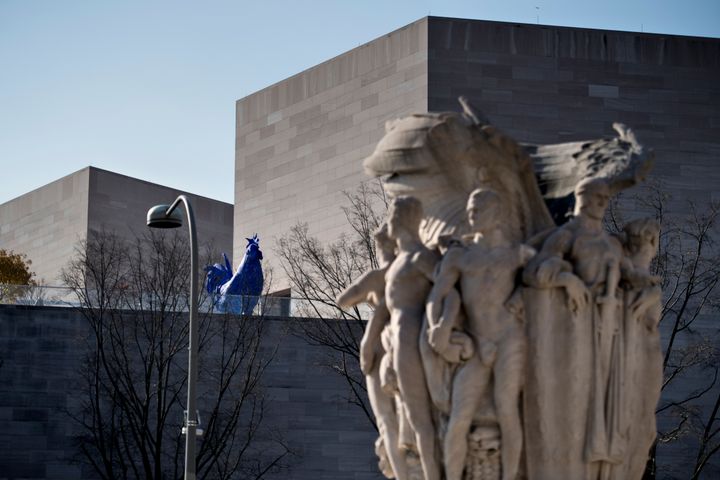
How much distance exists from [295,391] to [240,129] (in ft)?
55.1

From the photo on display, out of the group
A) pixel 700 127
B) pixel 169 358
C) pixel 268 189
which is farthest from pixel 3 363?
pixel 700 127

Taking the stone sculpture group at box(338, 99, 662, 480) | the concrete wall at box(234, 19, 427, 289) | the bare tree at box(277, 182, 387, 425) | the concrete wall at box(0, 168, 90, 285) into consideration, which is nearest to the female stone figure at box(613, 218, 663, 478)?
the stone sculpture group at box(338, 99, 662, 480)

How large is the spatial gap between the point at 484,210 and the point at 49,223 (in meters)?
50.4

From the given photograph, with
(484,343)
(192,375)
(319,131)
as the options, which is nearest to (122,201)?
(319,131)

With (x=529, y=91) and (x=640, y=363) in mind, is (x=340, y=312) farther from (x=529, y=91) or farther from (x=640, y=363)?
(x=640, y=363)

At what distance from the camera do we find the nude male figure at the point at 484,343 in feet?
54.5

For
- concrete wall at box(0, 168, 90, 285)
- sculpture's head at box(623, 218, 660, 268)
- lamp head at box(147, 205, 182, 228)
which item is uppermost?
concrete wall at box(0, 168, 90, 285)

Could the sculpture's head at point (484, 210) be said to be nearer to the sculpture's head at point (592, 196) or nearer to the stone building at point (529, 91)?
the sculpture's head at point (592, 196)

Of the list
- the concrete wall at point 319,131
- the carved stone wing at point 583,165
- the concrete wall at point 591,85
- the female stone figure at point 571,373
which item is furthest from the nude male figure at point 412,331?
the concrete wall at point 319,131

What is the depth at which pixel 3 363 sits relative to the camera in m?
37.0

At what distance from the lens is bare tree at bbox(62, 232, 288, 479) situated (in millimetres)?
34406

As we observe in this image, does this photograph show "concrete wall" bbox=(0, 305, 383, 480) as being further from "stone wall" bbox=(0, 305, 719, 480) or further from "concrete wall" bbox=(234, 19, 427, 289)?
"concrete wall" bbox=(234, 19, 427, 289)

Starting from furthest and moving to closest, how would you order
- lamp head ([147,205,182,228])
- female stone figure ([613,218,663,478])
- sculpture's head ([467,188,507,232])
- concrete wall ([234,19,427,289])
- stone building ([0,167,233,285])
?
stone building ([0,167,233,285]) → concrete wall ([234,19,427,289]) → lamp head ([147,205,182,228]) → female stone figure ([613,218,663,478]) → sculpture's head ([467,188,507,232])

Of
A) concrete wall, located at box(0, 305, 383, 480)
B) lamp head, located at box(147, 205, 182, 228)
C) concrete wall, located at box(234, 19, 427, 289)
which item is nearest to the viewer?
lamp head, located at box(147, 205, 182, 228)
